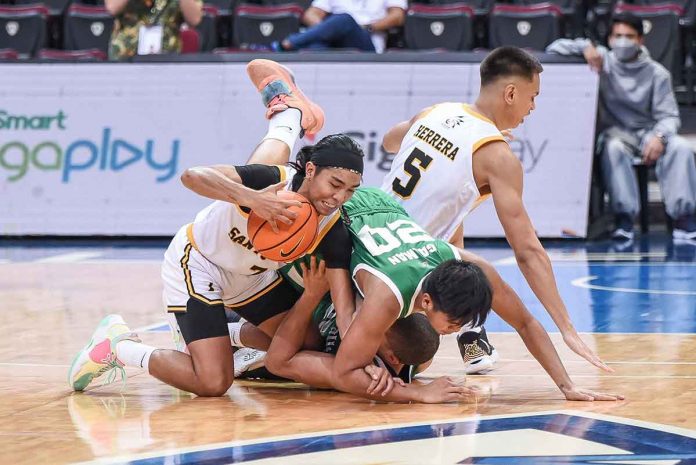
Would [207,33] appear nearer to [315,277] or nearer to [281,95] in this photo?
[281,95]

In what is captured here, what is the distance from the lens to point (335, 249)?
532 cm

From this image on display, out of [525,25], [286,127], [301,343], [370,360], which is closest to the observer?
[370,360]

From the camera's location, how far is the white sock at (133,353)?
18.8 ft

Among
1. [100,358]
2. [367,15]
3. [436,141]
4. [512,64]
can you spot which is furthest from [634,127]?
[100,358]

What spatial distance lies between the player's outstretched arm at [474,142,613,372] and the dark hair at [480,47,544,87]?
0.38 meters

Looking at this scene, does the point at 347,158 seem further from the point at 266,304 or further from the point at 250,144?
the point at 250,144

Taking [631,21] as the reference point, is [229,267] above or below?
below

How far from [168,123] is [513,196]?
20.0 feet

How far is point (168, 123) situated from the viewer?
1130 centimetres

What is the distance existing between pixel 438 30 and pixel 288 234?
7.64m

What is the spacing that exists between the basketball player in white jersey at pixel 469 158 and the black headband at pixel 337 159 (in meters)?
0.87

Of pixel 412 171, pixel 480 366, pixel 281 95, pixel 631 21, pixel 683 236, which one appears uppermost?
pixel 631 21

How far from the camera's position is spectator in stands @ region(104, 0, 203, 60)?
11.7m

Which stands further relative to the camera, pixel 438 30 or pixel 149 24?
pixel 438 30
